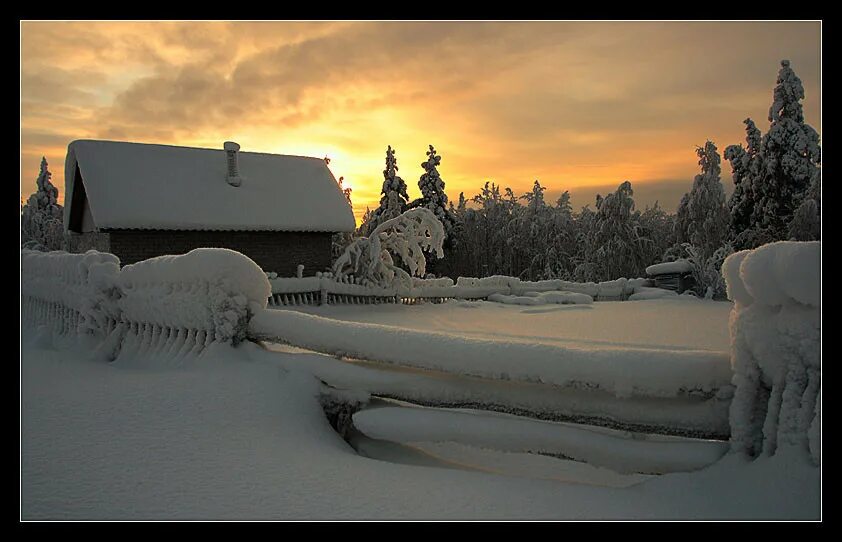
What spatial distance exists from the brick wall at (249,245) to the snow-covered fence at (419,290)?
3.28 metres

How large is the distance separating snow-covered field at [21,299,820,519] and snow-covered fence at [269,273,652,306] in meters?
11.1

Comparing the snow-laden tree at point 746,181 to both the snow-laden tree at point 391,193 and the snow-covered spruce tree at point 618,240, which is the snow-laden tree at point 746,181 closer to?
the snow-covered spruce tree at point 618,240

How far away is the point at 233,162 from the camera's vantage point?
21172mm

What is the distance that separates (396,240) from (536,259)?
2455 cm

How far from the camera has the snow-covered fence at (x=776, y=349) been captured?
250cm

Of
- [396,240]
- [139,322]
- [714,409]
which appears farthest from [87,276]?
[396,240]

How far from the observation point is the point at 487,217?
144 feet

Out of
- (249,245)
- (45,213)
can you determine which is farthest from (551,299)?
(45,213)

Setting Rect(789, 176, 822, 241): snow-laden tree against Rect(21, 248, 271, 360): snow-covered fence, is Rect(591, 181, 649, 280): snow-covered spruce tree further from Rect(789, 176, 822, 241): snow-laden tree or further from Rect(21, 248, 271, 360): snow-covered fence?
Rect(21, 248, 271, 360): snow-covered fence

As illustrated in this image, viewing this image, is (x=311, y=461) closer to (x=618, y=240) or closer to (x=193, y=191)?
(x=193, y=191)

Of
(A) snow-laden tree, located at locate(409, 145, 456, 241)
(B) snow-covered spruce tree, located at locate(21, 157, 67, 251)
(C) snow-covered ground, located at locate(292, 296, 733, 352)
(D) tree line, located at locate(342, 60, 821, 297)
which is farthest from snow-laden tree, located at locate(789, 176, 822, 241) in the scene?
(B) snow-covered spruce tree, located at locate(21, 157, 67, 251)

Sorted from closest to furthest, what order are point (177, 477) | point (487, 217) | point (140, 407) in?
point (177, 477) < point (140, 407) < point (487, 217)

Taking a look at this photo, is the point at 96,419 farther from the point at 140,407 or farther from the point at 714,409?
the point at 714,409

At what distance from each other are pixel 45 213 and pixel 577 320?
43585mm
